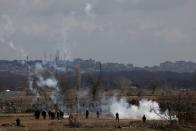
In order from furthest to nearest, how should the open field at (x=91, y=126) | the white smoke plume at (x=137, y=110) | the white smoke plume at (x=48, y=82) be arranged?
the white smoke plume at (x=48, y=82) < the white smoke plume at (x=137, y=110) < the open field at (x=91, y=126)

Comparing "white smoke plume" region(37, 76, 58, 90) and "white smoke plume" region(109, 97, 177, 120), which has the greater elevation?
"white smoke plume" region(37, 76, 58, 90)

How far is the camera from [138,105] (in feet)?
349

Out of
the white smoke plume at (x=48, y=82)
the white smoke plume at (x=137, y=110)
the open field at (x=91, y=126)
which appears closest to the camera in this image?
the open field at (x=91, y=126)

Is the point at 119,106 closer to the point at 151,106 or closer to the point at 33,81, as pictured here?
the point at 151,106

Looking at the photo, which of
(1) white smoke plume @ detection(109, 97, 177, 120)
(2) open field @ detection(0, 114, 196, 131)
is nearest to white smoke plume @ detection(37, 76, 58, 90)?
Answer: (1) white smoke plume @ detection(109, 97, 177, 120)

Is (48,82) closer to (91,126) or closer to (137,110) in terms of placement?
(137,110)

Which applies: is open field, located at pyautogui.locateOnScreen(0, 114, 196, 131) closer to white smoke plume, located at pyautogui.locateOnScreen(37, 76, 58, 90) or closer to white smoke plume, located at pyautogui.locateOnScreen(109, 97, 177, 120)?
white smoke plume, located at pyautogui.locateOnScreen(109, 97, 177, 120)

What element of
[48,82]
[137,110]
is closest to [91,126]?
[137,110]

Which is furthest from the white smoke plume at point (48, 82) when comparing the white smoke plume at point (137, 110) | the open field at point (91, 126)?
the open field at point (91, 126)

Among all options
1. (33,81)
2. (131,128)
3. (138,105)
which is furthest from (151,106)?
(33,81)

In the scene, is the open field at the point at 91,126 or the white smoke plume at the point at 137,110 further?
the white smoke plume at the point at 137,110

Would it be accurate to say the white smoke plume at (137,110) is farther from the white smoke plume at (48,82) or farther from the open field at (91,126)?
the white smoke plume at (48,82)

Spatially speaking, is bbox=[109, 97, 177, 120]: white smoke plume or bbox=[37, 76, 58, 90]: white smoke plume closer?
bbox=[109, 97, 177, 120]: white smoke plume

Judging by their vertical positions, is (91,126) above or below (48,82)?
below
